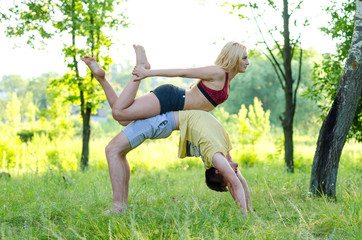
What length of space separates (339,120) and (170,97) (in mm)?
2059

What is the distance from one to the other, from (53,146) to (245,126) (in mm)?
5376

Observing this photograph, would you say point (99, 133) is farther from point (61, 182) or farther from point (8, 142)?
point (61, 182)

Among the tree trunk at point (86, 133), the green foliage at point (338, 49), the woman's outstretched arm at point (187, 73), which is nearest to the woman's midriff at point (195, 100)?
the woman's outstretched arm at point (187, 73)

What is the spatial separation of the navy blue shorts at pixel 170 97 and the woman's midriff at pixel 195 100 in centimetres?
5

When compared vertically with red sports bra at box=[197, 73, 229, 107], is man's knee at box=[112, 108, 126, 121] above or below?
below

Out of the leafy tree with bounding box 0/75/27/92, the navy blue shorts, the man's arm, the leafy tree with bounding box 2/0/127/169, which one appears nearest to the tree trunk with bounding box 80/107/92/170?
the leafy tree with bounding box 2/0/127/169

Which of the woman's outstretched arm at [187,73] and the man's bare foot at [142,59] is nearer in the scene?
the woman's outstretched arm at [187,73]

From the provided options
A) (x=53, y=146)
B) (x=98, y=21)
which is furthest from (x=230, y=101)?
(x=98, y=21)

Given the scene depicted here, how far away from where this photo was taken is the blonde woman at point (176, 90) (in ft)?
12.2

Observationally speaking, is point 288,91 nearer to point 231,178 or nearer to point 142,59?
point 231,178

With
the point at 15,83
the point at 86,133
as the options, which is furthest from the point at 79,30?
the point at 15,83

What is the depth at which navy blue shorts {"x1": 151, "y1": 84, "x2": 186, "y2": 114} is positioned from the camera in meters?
3.79

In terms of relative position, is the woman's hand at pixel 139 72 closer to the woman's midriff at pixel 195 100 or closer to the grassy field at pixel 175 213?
the woman's midriff at pixel 195 100

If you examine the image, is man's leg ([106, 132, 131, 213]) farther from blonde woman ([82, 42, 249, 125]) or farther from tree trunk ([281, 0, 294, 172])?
tree trunk ([281, 0, 294, 172])
